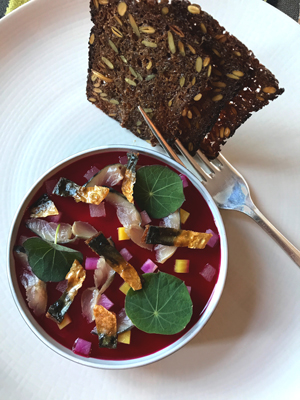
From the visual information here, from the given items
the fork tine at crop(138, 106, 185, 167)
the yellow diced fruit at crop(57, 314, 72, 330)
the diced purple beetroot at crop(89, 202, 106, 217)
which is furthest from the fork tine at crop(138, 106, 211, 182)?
the yellow diced fruit at crop(57, 314, 72, 330)

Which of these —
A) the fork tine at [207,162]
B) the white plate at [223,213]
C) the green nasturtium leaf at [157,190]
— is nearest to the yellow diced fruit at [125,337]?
the white plate at [223,213]

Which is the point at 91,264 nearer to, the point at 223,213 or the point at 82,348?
the point at 82,348

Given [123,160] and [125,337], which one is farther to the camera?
[123,160]

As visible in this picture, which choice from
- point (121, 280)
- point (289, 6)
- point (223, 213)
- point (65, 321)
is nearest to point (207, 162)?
point (223, 213)

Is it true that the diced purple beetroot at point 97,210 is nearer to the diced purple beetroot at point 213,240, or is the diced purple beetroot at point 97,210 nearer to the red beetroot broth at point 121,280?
the red beetroot broth at point 121,280

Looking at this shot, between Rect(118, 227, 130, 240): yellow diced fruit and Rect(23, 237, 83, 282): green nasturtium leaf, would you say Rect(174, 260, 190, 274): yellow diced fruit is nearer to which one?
Rect(118, 227, 130, 240): yellow diced fruit
